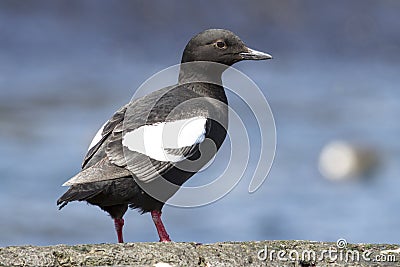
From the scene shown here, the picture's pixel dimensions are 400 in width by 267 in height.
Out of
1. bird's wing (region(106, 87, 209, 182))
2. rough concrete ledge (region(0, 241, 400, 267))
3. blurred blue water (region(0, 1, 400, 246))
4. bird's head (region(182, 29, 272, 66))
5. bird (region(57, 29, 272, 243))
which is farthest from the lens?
blurred blue water (region(0, 1, 400, 246))

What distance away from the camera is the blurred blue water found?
11703 millimetres

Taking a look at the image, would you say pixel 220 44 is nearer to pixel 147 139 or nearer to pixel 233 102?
pixel 147 139

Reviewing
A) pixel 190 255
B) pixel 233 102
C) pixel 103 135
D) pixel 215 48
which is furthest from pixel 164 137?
pixel 233 102

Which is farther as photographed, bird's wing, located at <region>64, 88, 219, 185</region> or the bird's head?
the bird's head

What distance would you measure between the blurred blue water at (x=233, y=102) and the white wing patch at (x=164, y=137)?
12.9ft

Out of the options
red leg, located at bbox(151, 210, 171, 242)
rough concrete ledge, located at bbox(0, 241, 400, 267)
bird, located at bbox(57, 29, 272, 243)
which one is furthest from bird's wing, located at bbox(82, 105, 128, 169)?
rough concrete ledge, located at bbox(0, 241, 400, 267)

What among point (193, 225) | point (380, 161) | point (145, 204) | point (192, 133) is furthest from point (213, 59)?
point (380, 161)

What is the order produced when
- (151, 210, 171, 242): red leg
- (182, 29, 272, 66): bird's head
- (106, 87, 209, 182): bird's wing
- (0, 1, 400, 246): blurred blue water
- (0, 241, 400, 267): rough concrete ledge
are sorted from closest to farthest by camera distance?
(0, 241, 400, 267): rough concrete ledge, (106, 87, 209, 182): bird's wing, (151, 210, 171, 242): red leg, (182, 29, 272, 66): bird's head, (0, 1, 400, 246): blurred blue water

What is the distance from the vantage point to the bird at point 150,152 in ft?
23.1

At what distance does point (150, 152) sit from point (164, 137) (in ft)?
0.51

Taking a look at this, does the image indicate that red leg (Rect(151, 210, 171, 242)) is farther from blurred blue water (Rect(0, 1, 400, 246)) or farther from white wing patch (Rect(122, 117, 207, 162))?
blurred blue water (Rect(0, 1, 400, 246))

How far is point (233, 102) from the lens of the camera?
13.9 metres

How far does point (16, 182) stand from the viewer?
12.5 metres

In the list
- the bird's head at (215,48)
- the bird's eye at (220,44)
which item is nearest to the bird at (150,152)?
the bird's head at (215,48)
